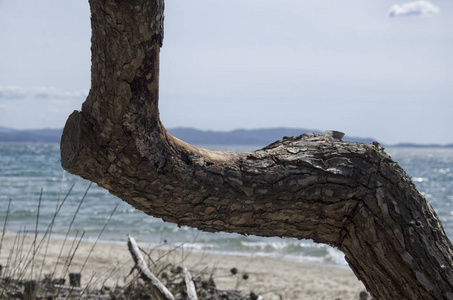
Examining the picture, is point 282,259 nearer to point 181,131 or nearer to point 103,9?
point 103,9

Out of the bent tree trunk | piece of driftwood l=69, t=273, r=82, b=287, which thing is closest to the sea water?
piece of driftwood l=69, t=273, r=82, b=287

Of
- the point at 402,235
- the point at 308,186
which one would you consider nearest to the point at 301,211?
the point at 308,186

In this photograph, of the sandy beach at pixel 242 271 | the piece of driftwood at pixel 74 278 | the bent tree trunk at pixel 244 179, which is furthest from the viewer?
the sandy beach at pixel 242 271

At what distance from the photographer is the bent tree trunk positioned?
1.56 m

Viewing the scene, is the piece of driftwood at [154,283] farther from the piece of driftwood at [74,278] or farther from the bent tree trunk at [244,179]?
the bent tree trunk at [244,179]

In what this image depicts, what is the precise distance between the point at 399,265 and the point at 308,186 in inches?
20.0

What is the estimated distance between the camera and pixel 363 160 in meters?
2.03

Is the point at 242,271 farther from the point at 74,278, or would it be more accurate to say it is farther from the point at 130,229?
the point at 130,229

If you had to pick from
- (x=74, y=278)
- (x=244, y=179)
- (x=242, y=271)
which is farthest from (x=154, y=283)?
(x=242, y=271)

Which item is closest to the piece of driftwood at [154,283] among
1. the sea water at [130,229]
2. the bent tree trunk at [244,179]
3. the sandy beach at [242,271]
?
the bent tree trunk at [244,179]

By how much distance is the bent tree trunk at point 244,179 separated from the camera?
1.56 m

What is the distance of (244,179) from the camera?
6.16 ft

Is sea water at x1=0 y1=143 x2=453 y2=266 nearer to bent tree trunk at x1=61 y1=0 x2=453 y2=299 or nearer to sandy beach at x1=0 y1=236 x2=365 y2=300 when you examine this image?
sandy beach at x1=0 y1=236 x2=365 y2=300

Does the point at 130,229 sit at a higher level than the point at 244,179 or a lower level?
lower
